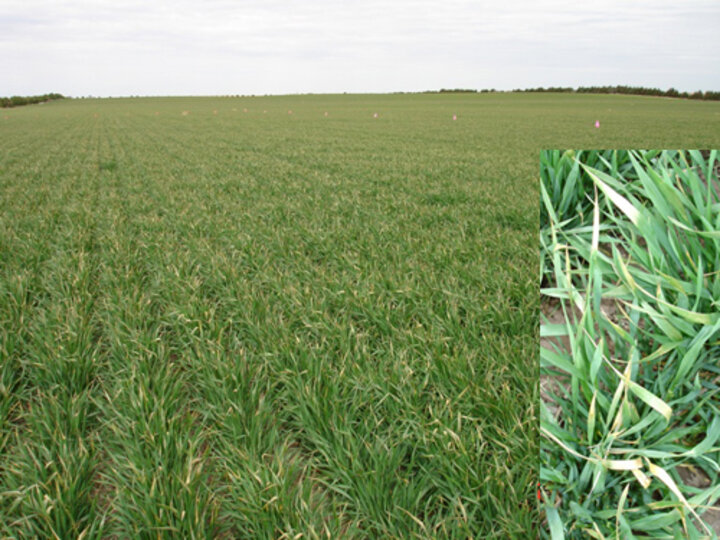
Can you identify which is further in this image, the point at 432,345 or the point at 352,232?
the point at 352,232

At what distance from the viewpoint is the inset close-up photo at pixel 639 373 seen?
616mm

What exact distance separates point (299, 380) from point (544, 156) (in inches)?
74.4

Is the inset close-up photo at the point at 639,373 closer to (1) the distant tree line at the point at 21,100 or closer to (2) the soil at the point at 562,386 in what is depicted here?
(2) the soil at the point at 562,386

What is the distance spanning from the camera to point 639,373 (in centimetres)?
67

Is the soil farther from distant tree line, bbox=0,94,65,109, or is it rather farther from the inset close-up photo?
distant tree line, bbox=0,94,65,109

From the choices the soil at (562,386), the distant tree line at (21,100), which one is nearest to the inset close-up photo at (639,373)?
the soil at (562,386)

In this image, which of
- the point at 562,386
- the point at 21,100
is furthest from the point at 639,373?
the point at 21,100

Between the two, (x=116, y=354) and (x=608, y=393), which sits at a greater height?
(x=608, y=393)

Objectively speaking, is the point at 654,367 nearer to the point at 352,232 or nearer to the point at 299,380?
the point at 299,380

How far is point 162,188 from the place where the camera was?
8.49 m

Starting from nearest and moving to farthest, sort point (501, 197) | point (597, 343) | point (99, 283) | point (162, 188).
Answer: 1. point (597, 343)
2. point (99, 283)
3. point (501, 197)
4. point (162, 188)

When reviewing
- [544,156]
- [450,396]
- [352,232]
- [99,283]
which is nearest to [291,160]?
[352,232]

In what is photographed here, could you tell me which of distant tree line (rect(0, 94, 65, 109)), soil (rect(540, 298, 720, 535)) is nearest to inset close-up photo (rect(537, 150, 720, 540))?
soil (rect(540, 298, 720, 535))

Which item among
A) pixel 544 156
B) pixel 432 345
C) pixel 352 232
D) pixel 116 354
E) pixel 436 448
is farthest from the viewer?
pixel 352 232
